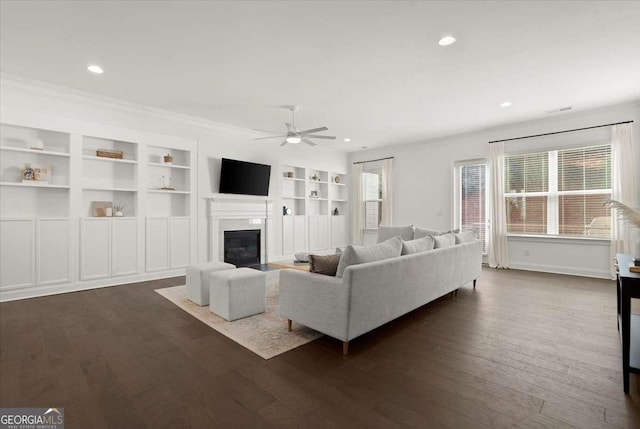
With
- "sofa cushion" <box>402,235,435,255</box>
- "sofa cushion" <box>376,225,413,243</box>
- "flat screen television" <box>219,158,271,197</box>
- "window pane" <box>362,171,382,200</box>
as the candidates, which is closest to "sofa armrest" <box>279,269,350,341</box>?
"sofa cushion" <box>402,235,435,255</box>

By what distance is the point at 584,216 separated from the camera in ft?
18.0

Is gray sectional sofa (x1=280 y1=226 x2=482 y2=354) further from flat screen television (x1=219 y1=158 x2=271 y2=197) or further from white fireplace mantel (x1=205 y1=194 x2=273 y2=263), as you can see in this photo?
flat screen television (x1=219 y1=158 x2=271 y2=197)

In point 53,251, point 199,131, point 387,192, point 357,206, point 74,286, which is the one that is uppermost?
point 199,131

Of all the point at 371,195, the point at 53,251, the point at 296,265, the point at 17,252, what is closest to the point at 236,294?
the point at 296,265

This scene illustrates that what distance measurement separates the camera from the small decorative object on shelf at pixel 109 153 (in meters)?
4.78

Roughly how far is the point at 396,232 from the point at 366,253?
3.16 meters

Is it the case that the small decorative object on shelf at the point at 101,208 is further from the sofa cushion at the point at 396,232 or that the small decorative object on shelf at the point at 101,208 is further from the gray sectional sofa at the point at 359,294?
the sofa cushion at the point at 396,232

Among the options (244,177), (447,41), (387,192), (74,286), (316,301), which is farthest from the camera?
(387,192)

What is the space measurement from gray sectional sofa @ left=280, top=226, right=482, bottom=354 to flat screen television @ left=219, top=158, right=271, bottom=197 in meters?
3.70

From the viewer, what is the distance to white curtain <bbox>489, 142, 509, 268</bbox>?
20.4 ft

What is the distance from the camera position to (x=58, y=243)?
14.2ft

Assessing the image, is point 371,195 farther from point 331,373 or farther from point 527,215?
point 331,373

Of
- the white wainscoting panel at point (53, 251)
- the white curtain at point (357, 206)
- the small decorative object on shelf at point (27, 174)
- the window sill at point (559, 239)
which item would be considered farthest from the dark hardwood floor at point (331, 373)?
the white curtain at point (357, 206)

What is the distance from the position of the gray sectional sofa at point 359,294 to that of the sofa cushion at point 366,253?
0.19 ft
